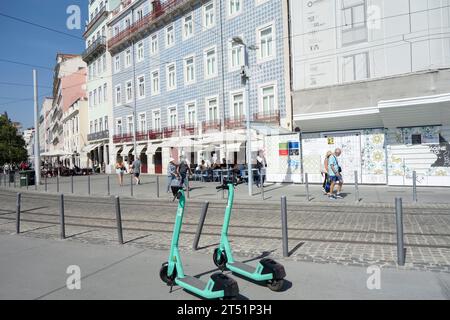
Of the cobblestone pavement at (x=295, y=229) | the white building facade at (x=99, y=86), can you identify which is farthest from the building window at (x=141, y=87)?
the cobblestone pavement at (x=295, y=229)

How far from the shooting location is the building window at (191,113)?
29548mm

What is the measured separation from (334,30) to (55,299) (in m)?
18.2

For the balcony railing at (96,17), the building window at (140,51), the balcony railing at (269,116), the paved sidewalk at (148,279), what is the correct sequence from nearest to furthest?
the paved sidewalk at (148,279)
the balcony railing at (269,116)
the building window at (140,51)
the balcony railing at (96,17)

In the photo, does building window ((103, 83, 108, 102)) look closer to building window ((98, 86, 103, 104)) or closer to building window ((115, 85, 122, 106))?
building window ((98, 86, 103, 104))

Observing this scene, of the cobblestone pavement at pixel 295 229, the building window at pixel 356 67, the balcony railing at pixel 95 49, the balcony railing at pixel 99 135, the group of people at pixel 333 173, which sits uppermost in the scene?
the balcony railing at pixel 95 49

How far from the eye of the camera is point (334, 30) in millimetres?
19125

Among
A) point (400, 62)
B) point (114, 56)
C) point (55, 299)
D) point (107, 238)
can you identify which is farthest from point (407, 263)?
point (114, 56)

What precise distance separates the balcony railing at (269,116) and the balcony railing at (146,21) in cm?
1162

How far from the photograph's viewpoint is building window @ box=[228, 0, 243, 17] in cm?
2513

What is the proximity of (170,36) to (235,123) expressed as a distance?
11.6m

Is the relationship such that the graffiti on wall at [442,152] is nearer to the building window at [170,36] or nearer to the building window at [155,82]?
the building window at [170,36]

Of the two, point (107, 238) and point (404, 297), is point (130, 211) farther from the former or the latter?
point (404, 297)

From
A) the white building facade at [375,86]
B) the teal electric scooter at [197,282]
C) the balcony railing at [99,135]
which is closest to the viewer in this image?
the teal electric scooter at [197,282]

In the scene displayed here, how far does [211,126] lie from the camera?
2752 cm
